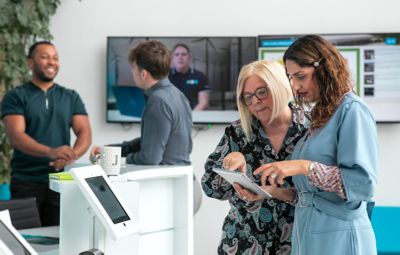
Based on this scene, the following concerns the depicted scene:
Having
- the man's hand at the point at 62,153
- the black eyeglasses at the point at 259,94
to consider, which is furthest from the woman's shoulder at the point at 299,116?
the man's hand at the point at 62,153

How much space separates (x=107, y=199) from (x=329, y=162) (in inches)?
26.6

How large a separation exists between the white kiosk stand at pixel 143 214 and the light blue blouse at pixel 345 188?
58cm

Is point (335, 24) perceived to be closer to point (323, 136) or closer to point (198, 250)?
point (198, 250)

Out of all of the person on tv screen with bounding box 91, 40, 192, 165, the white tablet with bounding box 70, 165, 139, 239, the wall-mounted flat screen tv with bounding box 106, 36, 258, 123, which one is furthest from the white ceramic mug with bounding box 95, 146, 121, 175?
the wall-mounted flat screen tv with bounding box 106, 36, 258, 123

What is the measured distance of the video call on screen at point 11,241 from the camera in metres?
1.68

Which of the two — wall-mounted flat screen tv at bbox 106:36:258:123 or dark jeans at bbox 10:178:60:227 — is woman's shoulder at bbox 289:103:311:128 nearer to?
dark jeans at bbox 10:178:60:227

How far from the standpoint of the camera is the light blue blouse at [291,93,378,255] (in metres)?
1.99

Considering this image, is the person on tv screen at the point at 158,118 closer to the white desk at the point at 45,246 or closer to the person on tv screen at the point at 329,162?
the white desk at the point at 45,246

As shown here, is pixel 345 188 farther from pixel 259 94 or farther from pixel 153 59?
pixel 153 59

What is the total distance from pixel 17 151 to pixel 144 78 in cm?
96

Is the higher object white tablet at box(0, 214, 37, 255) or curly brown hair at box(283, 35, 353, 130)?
curly brown hair at box(283, 35, 353, 130)

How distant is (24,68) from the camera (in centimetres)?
501

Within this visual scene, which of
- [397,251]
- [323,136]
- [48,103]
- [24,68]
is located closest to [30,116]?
[48,103]

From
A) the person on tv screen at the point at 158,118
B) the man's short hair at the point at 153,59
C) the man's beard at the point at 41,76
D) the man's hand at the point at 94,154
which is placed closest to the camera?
the man's hand at the point at 94,154
